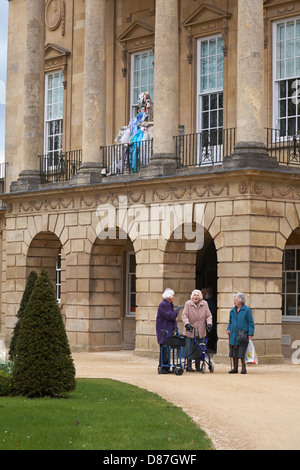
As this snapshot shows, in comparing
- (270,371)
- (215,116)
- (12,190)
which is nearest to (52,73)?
(12,190)

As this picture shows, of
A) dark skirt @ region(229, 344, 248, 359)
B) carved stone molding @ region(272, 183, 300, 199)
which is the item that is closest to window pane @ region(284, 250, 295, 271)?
carved stone molding @ region(272, 183, 300, 199)

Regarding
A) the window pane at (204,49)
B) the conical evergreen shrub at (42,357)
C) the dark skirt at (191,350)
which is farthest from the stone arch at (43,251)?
the conical evergreen shrub at (42,357)

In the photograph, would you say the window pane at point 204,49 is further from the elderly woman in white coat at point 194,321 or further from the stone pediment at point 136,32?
the elderly woman in white coat at point 194,321

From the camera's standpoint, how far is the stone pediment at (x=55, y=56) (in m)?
33.9

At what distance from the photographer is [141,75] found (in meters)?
31.5

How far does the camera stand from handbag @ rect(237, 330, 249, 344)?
69.8ft

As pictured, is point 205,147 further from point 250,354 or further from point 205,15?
point 250,354

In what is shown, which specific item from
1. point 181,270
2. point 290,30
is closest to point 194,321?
point 181,270

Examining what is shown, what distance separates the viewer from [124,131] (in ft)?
97.2

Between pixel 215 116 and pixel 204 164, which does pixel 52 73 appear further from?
pixel 204 164

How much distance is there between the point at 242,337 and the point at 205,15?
38.2 feet

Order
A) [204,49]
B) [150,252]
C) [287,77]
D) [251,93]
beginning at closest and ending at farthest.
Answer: [251,93], [287,77], [150,252], [204,49]

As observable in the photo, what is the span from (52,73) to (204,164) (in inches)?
416

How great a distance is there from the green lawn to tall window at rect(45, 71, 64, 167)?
732 inches
